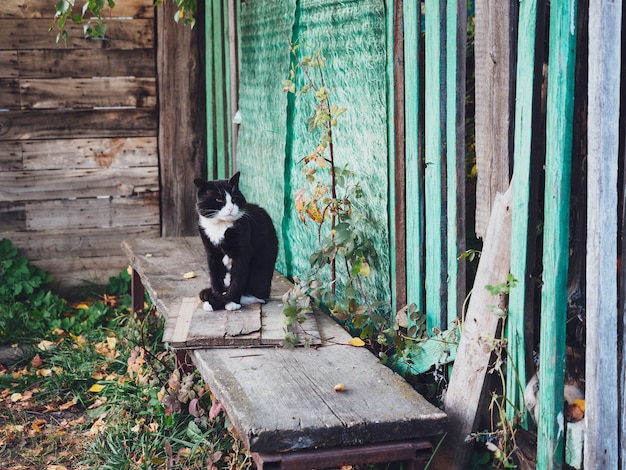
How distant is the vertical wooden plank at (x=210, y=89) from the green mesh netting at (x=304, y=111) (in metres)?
0.57

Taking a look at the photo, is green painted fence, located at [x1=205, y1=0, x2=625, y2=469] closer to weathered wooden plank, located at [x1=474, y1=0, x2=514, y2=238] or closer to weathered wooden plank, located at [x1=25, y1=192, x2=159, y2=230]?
weathered wooden plank, located at [x1=474, y1=0, x2=514, y2=238]

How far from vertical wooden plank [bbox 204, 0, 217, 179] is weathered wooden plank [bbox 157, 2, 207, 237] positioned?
6cm

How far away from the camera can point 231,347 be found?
13.0ft

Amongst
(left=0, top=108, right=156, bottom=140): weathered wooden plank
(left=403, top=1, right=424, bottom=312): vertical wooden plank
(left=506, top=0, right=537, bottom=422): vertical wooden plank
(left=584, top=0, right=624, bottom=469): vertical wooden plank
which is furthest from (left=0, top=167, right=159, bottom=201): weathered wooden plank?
(left=584, top=0, right=624, bottom=469): vertical wooden plank

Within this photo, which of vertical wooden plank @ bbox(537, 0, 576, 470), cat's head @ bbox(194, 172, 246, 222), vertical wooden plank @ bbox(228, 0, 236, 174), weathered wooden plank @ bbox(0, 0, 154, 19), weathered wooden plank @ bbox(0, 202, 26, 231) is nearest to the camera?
vertical wooden plank @ bbox(537, 0, 576, 470)

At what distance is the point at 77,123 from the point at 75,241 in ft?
3.10

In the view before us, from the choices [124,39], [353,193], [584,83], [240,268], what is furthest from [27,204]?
[584,83]

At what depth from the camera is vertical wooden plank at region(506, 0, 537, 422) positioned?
2.87 meters

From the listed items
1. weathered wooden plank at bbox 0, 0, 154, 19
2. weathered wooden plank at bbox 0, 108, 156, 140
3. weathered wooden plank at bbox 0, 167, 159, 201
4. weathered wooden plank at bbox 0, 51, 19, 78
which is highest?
weathered wooden plank at bbox 0, 0, 154, 19

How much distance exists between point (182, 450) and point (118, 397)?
36.1 inches

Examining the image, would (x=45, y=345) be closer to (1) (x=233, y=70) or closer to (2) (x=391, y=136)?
(1) (x=233, y=70)

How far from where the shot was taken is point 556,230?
2.80m

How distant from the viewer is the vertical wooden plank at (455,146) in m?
3.37

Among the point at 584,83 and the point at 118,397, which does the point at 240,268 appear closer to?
the point at 118,397
